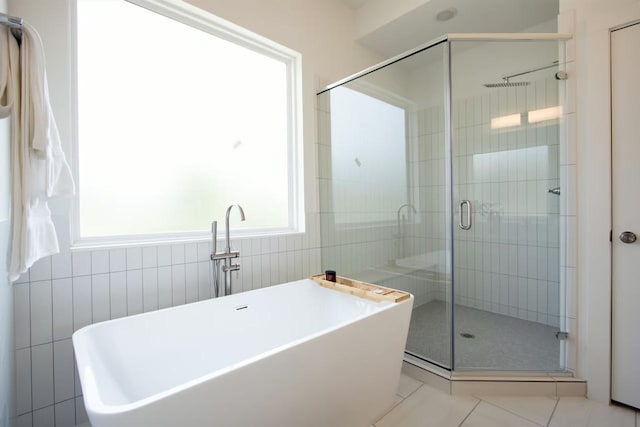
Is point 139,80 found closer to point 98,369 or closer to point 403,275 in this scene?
point 98,369

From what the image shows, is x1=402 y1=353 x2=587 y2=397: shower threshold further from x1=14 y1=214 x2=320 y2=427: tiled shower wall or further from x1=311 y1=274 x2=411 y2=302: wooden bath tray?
x1=14 y1=214 x2=320 y2=427: tiled shower wall

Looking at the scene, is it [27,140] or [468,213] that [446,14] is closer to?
[468,213]

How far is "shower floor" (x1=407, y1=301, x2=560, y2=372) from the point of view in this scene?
1.93m

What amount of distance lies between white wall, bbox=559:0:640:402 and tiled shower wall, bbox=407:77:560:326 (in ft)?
1.47

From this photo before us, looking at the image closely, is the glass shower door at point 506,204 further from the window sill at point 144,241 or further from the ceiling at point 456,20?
the window sill at point 144,241

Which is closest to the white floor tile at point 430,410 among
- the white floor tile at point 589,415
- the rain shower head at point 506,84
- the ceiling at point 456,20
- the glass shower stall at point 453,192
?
the glass shower stall at point 453,192

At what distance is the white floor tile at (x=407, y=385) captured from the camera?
1856 millimetres

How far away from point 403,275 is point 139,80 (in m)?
2.57

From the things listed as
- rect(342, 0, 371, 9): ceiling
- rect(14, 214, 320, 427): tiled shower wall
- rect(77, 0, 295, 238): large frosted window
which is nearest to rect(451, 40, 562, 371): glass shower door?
rect(342, 0, 371, 9): ceiling

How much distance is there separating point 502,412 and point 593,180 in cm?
145

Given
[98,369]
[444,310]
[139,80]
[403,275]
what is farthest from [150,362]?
[403,275]

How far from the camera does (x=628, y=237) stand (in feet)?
5.29

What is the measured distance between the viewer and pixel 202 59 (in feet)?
6.97

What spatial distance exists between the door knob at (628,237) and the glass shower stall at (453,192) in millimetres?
375
